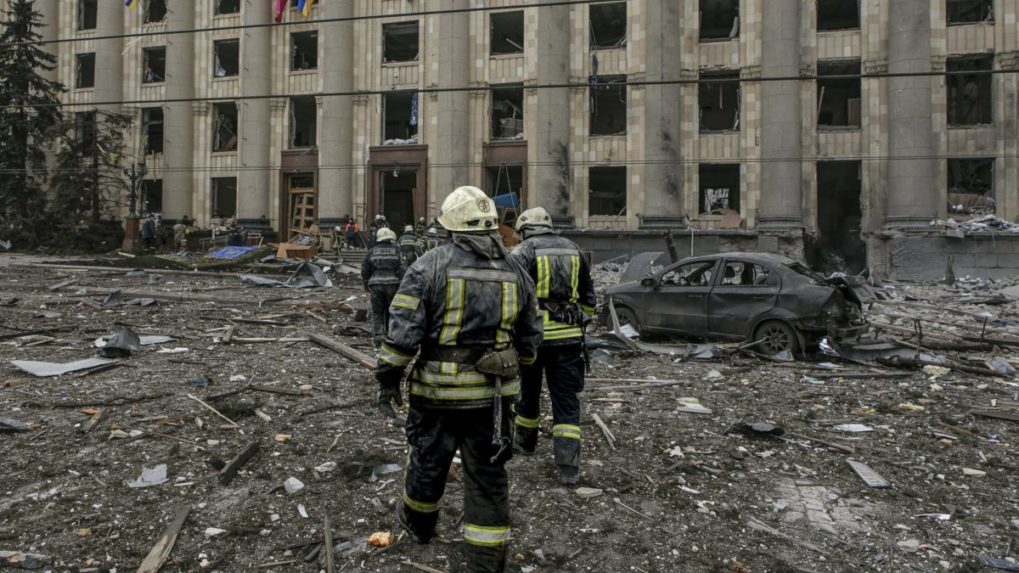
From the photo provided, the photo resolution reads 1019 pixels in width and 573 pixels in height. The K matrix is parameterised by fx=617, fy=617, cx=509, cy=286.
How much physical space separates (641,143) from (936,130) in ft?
32.2

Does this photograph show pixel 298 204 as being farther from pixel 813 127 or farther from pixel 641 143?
pixel 813 127

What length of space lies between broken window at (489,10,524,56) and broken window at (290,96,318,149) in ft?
27.0

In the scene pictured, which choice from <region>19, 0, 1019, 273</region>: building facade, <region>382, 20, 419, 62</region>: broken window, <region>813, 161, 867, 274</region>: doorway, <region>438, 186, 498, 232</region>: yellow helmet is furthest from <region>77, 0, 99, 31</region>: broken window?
A: <region>438, 186, 498, 232</region>: yellow helmet

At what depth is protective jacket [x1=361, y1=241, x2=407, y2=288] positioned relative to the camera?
8.83 metres

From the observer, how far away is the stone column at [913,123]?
2036 centimetres

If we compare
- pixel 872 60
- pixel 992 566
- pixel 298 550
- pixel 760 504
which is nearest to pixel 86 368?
pixel 298 550

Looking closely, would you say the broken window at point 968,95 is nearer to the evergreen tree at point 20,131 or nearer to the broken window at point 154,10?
the broken window at point 154,10

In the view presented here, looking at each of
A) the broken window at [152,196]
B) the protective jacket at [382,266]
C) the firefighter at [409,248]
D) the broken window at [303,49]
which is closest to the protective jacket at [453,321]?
the protective jacket at [382,266]

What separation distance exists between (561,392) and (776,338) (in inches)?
213

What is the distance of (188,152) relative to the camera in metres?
27.7

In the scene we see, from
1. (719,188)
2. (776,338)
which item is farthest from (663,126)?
(776,338)

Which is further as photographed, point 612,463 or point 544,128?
point 544,128

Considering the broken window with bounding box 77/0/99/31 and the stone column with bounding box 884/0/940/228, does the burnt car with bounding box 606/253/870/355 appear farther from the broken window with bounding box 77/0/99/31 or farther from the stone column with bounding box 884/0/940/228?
the broken window with bounding box 77/0/99/31

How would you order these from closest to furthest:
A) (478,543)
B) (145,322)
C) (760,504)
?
1. (478,543)
2. (760,504)
3. (145,322)
